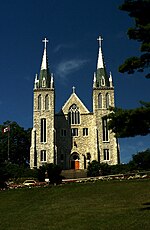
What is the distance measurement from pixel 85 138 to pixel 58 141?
4.77 m

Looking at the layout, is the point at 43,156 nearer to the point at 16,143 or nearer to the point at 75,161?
the point at 75,161

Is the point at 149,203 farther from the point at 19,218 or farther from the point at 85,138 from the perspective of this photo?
the point at 85,138

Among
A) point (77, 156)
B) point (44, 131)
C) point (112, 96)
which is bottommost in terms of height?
point (77, 156)

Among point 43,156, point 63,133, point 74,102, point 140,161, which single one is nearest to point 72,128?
point 63,133

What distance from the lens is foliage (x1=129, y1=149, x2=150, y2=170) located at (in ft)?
178

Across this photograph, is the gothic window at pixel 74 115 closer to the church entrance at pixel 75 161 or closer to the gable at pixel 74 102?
the gable at pixel 74 102

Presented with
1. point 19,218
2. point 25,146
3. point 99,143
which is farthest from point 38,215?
point 25,146

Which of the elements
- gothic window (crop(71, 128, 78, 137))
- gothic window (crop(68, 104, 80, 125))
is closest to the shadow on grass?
gothic window (crop(71, 128, 78, 137))

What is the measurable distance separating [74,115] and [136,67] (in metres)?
54.1

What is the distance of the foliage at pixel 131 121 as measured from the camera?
14.6 meters

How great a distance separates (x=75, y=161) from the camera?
6750cm

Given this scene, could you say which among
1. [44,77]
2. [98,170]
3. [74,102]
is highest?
[44,77]

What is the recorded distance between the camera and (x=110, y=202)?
2047 cm

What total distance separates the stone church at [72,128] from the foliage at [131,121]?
161 feet
